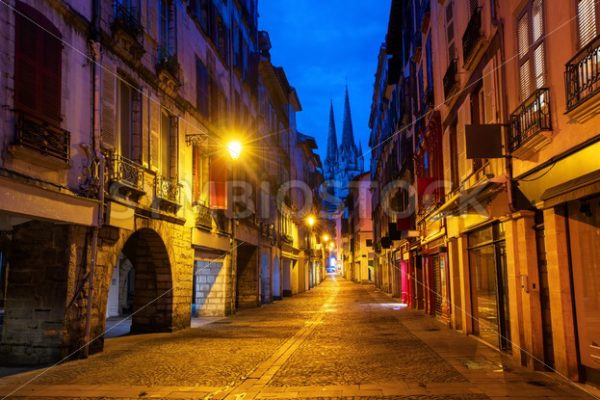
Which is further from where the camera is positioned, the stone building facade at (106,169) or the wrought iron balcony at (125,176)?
the wrought iron balcony at (125,176)

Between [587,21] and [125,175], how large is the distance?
382 inches

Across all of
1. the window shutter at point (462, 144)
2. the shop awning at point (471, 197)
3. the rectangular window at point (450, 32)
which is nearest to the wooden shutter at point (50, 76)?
the shop awning at point (471, 197)

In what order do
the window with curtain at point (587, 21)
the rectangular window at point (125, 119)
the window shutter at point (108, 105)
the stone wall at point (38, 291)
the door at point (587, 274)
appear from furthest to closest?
the rectangular window at point (125, 119)
the window shutter at point (108, 105)
the stone wall at point (38, 291)
the door at point (587, 274)
the window with curtain at point (587, 21)

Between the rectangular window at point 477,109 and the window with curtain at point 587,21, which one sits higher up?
the rectangular window at point 477,109

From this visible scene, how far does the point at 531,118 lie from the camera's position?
9234 mm

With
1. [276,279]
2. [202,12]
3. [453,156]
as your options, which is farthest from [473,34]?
[276,279]

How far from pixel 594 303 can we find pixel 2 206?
8479 millimetres

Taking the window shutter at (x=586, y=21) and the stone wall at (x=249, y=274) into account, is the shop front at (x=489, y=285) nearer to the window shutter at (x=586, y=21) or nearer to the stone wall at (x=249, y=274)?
the window shutter at (x=586, y=21)

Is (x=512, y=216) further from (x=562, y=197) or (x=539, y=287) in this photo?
(x=562, y=197)

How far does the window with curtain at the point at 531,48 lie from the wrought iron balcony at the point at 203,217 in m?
11.2

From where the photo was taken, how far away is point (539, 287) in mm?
9695

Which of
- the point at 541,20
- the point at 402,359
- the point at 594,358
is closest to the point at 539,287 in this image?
the point at 594,358

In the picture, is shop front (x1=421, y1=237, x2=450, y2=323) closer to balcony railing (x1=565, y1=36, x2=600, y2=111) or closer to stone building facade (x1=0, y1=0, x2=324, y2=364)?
stone building facade (x1=0, y1=0, x2=324, y2=364)

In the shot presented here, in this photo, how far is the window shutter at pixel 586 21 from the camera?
23.7ft
